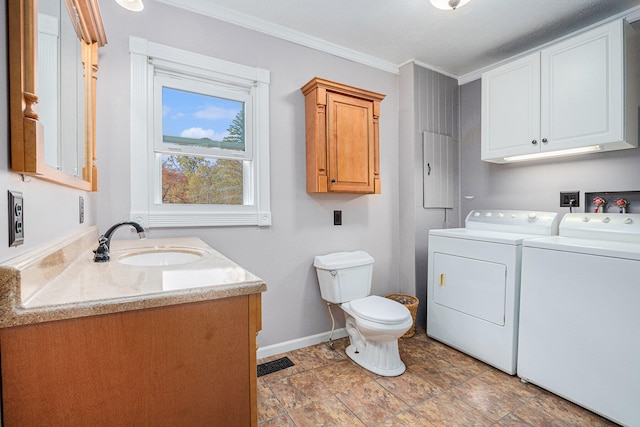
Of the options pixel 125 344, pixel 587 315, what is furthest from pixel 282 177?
pixel 587 315

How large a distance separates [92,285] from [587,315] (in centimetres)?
225

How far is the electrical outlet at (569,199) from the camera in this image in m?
2.36

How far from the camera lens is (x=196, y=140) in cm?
213

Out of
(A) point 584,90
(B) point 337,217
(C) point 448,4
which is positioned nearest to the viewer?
(C) point 448,4

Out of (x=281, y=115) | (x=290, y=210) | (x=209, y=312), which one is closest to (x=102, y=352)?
(x=209, y=312)

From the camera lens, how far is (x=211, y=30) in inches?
82.6

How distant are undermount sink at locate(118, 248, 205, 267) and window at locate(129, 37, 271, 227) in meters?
0.40

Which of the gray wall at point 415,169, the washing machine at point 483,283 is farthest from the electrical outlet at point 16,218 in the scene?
the gray wall at point 415,169

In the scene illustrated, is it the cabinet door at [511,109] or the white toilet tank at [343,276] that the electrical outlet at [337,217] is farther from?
the cabinet door at [511,109]

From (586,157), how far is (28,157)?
3.11 metres

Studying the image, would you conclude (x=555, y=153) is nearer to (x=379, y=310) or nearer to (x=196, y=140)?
(x=379, y=310)

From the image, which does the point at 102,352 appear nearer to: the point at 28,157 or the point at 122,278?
the point at 122,278

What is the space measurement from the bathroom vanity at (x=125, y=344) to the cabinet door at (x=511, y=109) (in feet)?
7.77

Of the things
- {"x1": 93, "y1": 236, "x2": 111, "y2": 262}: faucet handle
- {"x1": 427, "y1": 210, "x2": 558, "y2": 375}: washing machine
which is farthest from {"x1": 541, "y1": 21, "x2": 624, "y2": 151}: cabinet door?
{"x1": 93, "y1": 236, "x2": 111, "y2": 262}: faucet handle
